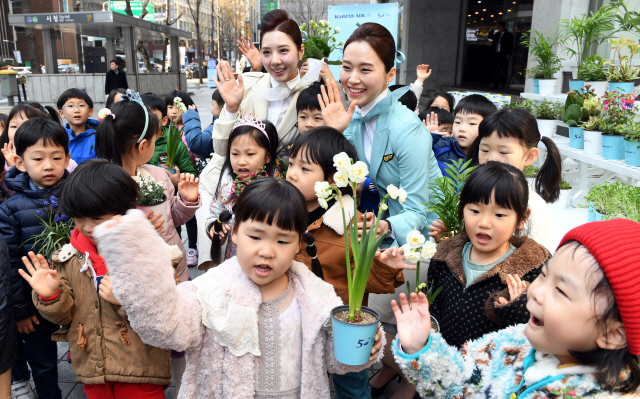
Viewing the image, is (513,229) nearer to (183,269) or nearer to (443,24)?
(183,269)

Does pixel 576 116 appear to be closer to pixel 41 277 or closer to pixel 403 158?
pixel 403 158

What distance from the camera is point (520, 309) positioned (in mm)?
1733

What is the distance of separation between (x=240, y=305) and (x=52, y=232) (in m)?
1.31

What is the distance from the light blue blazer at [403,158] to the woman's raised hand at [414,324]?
30.2 inches

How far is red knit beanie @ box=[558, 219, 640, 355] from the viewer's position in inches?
42.3

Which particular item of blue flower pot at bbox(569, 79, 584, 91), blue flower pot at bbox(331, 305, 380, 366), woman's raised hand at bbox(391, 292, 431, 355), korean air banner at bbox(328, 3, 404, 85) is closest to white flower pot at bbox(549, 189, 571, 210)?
blue flower pot at bbox(569, 79, 584, 91)

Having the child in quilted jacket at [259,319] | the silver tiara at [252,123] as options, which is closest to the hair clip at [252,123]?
the silver tiara at [252,123]

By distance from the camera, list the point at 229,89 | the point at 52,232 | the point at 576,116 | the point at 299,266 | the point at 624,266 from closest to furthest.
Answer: the point at 624,266 < the point at 299,266 < the point at 52,232 < the point at 229,89 < the point at 576,116

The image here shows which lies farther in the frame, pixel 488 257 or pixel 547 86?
pixel 547 86

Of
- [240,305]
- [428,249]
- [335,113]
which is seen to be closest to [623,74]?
[335,113]

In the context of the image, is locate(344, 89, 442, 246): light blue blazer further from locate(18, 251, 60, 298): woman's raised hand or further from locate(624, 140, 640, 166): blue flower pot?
locate(624, 140, 640, 166): blue flower pot

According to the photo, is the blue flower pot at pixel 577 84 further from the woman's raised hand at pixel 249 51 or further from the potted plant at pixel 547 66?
the woman's raised hand at pixel 249 51

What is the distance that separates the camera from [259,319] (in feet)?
5.80

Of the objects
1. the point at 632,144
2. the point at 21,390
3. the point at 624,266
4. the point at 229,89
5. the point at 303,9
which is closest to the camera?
the point at 624,266
